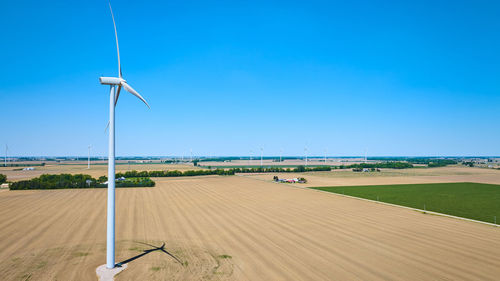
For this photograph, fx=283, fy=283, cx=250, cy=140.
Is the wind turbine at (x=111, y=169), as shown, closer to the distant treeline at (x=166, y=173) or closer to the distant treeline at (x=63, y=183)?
the distant treeline at (x=63, y=183)

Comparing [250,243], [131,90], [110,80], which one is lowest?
[250,243]

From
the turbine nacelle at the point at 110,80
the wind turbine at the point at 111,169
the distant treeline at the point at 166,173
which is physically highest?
the turbine nacelle at the point at 110,80

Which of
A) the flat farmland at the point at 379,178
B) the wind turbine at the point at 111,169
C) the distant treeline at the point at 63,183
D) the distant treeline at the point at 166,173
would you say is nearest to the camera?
the wind turbine at the point at 111,169

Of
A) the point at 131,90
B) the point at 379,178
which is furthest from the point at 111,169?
the point at 379,178

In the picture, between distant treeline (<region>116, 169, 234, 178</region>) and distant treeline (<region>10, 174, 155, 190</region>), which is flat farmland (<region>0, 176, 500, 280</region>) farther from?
distant treeline (<region>116, 169, 234, 178</region>)

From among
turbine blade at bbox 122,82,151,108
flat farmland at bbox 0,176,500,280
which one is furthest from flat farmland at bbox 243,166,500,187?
turbine blade at bbox 122,82,151,108

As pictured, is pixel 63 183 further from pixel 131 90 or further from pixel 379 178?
pixel 379 178

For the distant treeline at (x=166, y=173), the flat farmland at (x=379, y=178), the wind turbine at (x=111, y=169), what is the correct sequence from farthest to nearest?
the distant treeline at (x=166, y=173) → the flat farmland at (x=379, y=178) → the wind turbine at (x=111, y=169)

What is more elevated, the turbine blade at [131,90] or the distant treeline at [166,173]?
the turbine blade at [131,90]

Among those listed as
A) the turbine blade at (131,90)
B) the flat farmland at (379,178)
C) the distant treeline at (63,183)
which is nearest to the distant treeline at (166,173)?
the flat farmland at (379,178)
